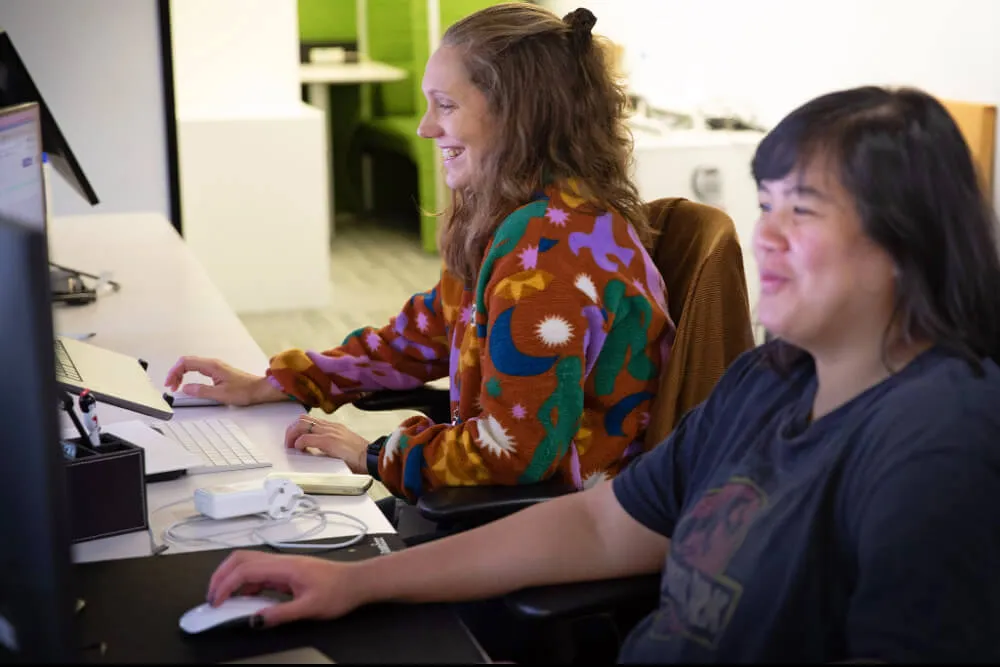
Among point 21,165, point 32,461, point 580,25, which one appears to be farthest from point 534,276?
point 21,165

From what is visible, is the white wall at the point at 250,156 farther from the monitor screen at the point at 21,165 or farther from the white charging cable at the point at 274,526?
the white charging cable at the point at 274,526

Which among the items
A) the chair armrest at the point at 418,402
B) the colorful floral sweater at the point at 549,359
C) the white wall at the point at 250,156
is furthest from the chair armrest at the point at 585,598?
the white wall at the point at 250,156

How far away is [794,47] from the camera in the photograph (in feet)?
15.5

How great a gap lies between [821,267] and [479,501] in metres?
0.61

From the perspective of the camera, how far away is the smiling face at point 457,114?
177 cm

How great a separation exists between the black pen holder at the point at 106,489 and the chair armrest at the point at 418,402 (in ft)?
2.10

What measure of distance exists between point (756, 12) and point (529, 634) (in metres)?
4.10

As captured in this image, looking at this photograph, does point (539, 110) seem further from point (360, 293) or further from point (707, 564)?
point (360, 293)

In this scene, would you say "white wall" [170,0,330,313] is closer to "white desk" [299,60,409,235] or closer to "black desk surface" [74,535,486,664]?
"white desk" [299,60,409,235]

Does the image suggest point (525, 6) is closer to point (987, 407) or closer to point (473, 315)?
point (473, 315)

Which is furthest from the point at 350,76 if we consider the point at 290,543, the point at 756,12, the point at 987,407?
the point at 987,407

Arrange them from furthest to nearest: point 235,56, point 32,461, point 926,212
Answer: point 235,56 → point 926,212 → point 32,461

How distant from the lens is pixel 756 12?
5.00 metres

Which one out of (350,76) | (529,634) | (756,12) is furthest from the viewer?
(350,76)
